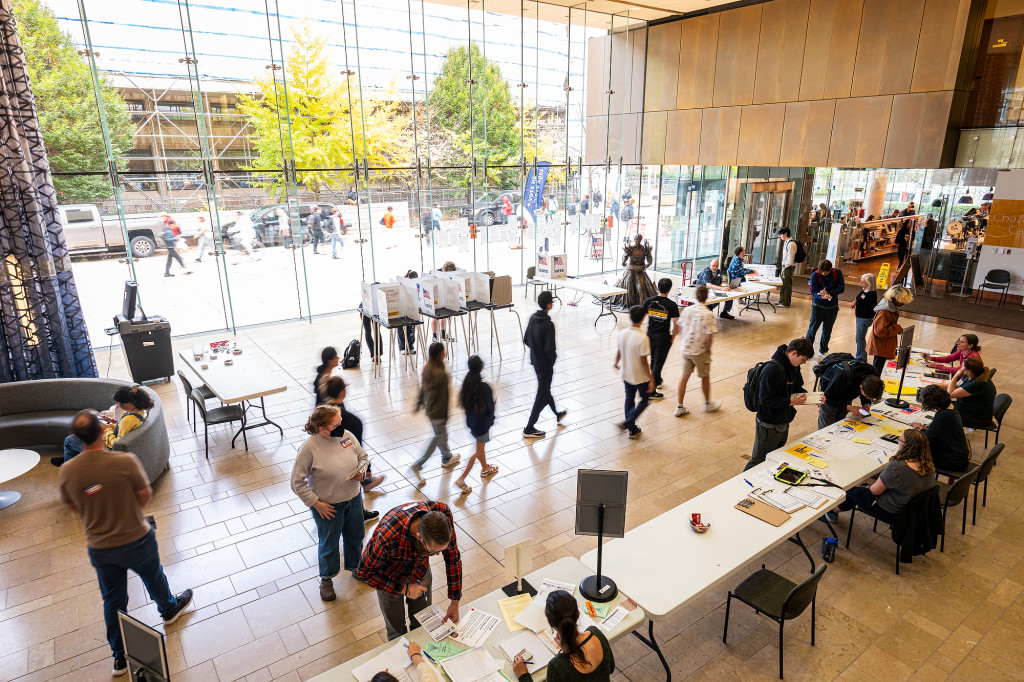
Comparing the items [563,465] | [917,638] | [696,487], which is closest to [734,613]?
[917,638]

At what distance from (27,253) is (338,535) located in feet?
20.9

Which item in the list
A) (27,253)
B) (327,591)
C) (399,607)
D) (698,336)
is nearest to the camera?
(399,607)

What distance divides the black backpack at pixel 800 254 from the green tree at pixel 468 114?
653 cm

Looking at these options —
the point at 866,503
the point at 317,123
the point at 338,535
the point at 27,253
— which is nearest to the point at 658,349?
the point at 866,503

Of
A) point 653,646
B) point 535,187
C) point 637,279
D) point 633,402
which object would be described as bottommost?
point 653,646

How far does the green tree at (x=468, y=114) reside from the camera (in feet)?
39.4

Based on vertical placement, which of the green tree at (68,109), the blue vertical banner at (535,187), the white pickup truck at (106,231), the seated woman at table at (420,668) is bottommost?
the seated woman at table at (420,668)

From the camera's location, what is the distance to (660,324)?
7395 millimetres

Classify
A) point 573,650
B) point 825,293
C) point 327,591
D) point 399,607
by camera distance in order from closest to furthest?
point 573,650 < point 399,607 < point 327,591 < point 825,293

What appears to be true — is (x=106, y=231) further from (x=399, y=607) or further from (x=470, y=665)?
(x=470, y=665)

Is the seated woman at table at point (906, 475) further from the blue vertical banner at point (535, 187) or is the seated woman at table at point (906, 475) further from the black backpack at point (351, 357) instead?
the blue vertical banner at point (535, 187)

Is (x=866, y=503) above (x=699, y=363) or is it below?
below

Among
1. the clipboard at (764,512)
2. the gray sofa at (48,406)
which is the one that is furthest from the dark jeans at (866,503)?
the gray sofa at (48,406)

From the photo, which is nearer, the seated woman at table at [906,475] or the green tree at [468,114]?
the seated woman at table at [906,475]
